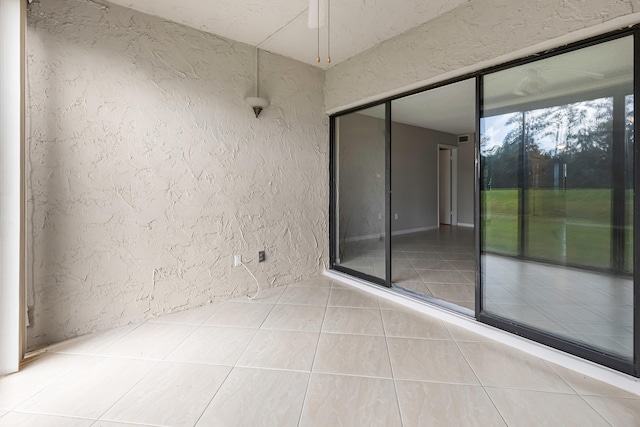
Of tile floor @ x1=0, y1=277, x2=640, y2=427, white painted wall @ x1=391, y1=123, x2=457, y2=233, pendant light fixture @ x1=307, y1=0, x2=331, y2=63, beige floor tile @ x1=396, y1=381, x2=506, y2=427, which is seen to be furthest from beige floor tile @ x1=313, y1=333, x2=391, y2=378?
white painted wall @ x1=391, y1=123, x2=457, y2=233

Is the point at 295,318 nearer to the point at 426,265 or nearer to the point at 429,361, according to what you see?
the point at 429,361

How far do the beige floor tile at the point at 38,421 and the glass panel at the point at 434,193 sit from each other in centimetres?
249

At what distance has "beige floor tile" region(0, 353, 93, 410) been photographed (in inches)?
55.3

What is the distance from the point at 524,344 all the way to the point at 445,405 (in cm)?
87

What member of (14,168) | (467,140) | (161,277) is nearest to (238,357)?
(161,277)

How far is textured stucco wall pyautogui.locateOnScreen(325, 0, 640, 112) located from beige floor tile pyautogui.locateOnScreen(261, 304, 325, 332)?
2131 millimetres

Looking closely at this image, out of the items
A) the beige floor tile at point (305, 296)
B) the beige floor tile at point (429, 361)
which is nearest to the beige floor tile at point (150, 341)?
the beige floor tile at point (305, 296)

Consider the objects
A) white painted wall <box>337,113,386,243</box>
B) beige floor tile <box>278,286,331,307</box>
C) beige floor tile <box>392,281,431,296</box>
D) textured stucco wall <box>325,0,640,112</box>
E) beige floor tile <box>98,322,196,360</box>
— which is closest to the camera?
textured stucco wall <box>325,0,640,112</box>

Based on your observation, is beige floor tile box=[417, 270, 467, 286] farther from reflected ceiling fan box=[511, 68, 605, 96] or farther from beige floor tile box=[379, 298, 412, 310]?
reflected ceiling fan box=[511, 68, 605, 96]

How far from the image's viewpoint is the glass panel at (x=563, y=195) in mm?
1545

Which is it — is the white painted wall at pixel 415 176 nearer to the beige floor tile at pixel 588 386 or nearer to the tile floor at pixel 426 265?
the tile floor at pixel 426 265

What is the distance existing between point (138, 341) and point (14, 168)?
51.5 inches

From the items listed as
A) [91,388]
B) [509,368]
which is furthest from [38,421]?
[509,368]

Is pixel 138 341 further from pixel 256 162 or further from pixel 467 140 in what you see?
pixel 467 140
